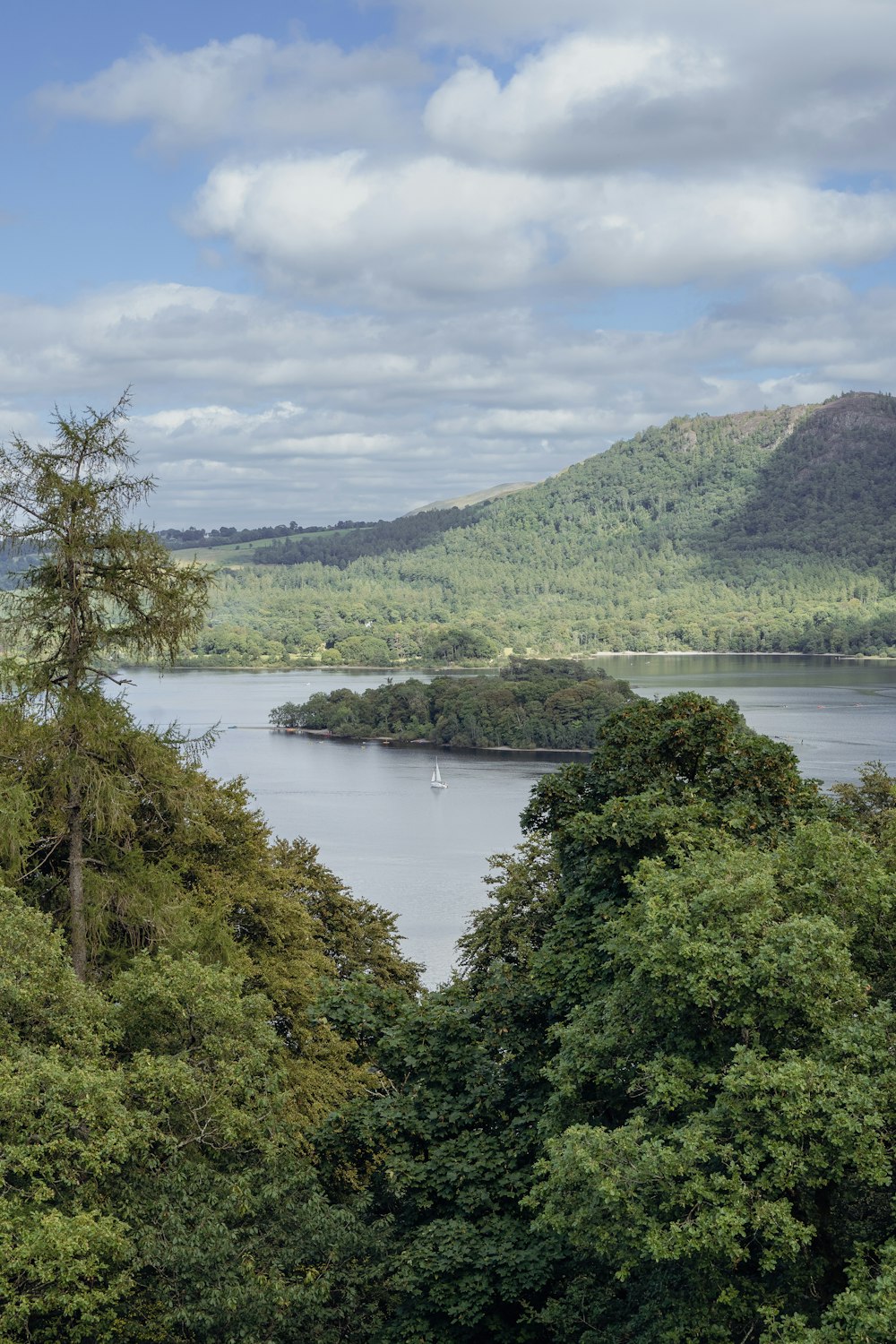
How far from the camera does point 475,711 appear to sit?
111 metres

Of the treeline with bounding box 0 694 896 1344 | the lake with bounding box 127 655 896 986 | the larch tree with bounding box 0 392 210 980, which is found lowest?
the lake with bounding box 127 655 896 986

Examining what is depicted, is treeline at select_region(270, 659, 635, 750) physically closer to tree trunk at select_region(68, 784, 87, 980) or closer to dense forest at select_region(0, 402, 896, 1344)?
dense forest at select_region(0, 402, 896, 1344)

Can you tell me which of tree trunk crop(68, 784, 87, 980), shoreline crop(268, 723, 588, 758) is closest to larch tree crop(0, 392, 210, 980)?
tree trunk crop(68, 784, 87, 980)

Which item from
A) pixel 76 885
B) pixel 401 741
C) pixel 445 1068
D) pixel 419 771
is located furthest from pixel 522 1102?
pixel 401 741

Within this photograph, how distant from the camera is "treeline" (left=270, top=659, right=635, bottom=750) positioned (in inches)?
4195

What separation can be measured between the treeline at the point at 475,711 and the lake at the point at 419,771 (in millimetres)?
4225

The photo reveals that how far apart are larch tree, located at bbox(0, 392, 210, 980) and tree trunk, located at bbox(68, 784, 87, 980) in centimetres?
1

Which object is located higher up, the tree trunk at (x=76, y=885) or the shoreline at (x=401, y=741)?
the tree trunk at (x=76, y=885)

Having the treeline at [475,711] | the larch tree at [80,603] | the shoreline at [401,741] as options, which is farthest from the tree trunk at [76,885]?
the treeline at [475,711]

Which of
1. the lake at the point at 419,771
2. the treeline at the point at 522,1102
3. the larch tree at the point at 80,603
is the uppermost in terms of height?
the larch tree at the point at 80,603

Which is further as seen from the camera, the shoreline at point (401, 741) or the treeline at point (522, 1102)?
the shoreline at point (401, 741)

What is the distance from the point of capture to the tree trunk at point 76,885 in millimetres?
15578

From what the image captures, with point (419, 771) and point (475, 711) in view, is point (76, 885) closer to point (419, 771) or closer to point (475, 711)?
point (419, 771)

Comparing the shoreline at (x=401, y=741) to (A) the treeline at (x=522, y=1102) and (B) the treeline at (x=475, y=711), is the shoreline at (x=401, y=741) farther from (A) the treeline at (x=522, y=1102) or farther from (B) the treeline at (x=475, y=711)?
(A) the treeline at (x=522, y=1102)
